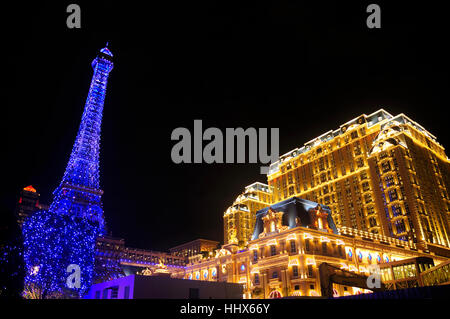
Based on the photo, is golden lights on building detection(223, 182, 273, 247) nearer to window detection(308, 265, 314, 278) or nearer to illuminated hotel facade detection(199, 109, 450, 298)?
illuminated hotel facade detection(199, 109, 450, 298)

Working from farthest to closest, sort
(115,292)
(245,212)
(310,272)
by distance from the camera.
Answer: (245,212) < (310,272) < (115,292)

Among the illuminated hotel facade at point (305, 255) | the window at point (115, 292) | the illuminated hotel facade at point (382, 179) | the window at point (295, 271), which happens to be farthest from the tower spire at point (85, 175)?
the window at point (295, 271)

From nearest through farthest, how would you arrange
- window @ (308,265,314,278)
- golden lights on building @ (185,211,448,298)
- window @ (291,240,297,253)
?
window @ (308,265,314,278) → golden lights on building @ (185,211,448,298) → window @ (291,240,297,253)

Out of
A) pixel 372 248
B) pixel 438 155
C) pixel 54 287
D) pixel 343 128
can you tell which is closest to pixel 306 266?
pixel 372 248

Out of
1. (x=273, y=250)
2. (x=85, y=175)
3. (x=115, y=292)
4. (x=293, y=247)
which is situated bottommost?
(x=115, y=292)

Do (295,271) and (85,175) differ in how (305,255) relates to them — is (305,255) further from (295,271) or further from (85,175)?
(85,175)

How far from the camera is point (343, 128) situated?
310 feet

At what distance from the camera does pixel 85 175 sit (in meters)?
96.6

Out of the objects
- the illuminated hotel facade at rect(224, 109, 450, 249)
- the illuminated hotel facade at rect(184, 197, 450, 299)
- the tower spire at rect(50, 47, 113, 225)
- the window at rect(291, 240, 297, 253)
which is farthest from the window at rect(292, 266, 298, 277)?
the tower spire at rect(50, 47, 113, 225)

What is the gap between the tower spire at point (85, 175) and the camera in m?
90.1

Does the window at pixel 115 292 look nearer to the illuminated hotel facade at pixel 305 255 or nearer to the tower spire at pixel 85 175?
the illuminated hotel facade at pixel 305 255

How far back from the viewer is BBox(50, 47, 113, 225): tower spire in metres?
90.1

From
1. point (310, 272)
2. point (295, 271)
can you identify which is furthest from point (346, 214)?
point (295, 271)
